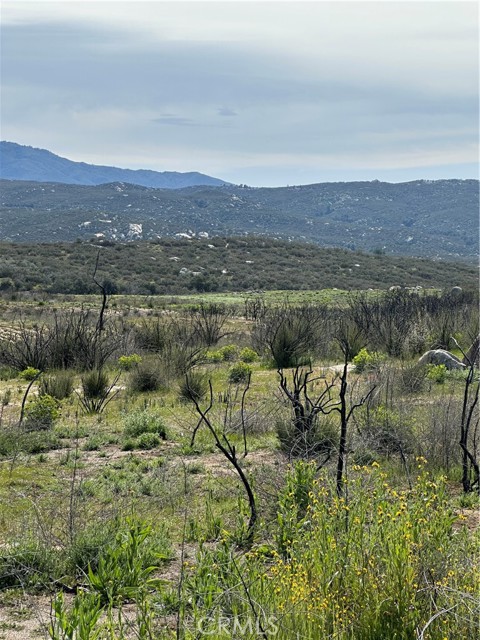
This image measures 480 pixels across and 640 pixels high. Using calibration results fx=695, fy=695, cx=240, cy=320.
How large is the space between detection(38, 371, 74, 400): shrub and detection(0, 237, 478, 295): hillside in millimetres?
31765

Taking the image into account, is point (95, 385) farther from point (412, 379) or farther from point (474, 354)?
point (474, 354)

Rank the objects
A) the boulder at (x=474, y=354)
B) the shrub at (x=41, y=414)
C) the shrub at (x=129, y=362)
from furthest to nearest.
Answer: the shrub at (x=129, y=362) → the shrub at (x=41, y=414) → the boulder at (x=474, y=354)

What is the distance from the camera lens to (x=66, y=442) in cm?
934

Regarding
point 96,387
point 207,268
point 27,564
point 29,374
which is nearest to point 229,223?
point 207,268

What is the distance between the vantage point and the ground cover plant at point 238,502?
12.0ft

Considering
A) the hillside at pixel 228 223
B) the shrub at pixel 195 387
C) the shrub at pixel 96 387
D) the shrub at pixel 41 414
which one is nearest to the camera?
the shrub at pixel 41 414

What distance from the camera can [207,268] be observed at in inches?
2480

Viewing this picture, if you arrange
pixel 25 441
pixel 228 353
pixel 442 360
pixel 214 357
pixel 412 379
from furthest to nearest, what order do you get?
pixel 228 353 < pixel 214 357 < pixel 442 360 < pixel 412 379 < pixel 25 441

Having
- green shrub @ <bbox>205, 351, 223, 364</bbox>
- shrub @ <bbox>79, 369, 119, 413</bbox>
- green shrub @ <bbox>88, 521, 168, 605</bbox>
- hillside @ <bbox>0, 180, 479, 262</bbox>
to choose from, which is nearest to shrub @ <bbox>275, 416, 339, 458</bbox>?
green shrub @ <bbox>88, 521, 168, 605</bbox>

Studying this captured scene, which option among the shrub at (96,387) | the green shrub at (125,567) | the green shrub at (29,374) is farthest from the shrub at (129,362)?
the green shrub at (125,567)

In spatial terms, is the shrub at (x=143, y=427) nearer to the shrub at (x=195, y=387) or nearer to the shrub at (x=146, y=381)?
the shrub at (x=195, y=387)
